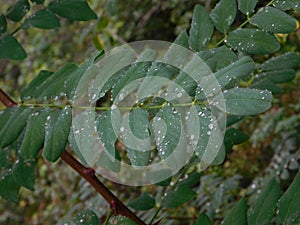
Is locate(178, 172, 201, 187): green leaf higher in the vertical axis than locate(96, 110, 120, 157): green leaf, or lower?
lower

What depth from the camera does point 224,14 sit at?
2.84 feet

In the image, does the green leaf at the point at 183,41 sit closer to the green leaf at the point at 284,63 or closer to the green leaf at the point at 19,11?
the green leaf at the point at 284,63

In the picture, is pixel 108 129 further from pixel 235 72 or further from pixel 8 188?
pixel 8 188

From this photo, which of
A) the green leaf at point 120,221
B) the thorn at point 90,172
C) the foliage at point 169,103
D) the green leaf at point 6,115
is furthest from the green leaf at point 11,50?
the green leaf at point 120,221

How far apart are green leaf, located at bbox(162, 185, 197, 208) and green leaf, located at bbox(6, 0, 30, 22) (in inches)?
17.5

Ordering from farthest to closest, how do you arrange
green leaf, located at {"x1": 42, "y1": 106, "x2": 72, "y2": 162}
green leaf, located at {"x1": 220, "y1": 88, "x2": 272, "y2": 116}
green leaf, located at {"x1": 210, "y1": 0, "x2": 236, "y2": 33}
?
green leaf, located at {"x1": 210, "y1": 0, "x2": 236, "y2": 33}, green leaf, located at {"x1": 42, "y1": 106, "x2": 72, "y2": 162}, green leaf, located at {"x1": 220, "y1": 88, "x2": 272, "y2": 116}

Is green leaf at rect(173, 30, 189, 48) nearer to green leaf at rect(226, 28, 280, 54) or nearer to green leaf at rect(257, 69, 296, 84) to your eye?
green leaf at rect(226, 28, 280, 54)

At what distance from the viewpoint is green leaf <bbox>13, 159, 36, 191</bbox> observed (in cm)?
99

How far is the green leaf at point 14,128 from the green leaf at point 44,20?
0.22m

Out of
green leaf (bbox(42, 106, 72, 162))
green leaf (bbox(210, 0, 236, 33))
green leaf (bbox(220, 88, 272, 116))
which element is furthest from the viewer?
green leaf (bbox(210, 0, 236, 33))

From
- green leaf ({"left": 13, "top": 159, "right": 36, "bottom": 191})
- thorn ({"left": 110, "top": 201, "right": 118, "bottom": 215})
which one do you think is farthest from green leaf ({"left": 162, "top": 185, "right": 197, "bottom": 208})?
green leaf ({"left": 13, "top": 159, "right": 36, "bottom": 191})

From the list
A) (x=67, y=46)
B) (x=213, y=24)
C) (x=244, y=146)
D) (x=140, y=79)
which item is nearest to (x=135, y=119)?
(x=140, y=79)

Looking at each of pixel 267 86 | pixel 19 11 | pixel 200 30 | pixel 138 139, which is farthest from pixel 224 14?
pixel 19 11

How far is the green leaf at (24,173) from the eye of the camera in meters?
0.99
